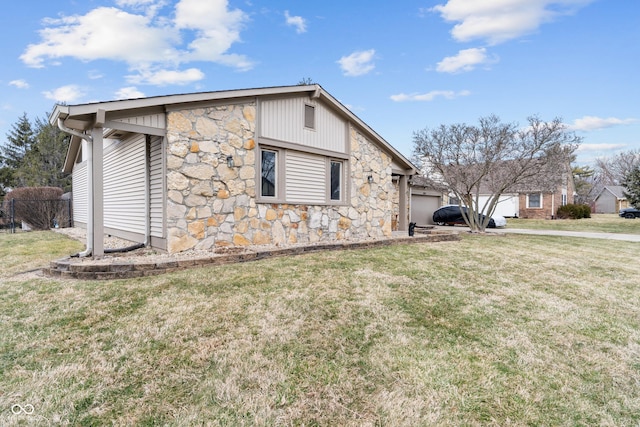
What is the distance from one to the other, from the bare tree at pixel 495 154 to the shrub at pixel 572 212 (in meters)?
15.4

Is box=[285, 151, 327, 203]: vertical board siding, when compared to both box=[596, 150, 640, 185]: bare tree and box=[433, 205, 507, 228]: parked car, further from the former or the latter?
box=[596, 150, 640, 185]: bare tree

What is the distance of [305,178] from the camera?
28.3 ft

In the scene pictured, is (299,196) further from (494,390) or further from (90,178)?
(494,390)

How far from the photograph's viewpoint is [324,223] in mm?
8945

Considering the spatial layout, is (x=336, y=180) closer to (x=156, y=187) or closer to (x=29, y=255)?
(x=156, y=187)

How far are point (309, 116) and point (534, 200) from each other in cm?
2477

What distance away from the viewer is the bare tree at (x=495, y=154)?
11.8 meters

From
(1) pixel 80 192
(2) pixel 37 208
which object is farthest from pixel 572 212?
(2) pixel 37 208

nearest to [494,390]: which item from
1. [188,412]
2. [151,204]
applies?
[188,412]

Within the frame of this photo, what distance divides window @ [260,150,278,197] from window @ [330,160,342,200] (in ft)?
6.40

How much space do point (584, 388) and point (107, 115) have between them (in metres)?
7.31

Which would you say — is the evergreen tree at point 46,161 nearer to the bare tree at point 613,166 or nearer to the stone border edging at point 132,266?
the stone border edging at point 132,266

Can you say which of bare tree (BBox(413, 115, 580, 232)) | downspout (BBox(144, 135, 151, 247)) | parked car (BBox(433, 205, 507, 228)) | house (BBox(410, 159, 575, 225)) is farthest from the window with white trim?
parked car (BBox(433, 205, 507, 228))

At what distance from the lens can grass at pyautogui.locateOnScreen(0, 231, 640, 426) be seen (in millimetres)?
2283
